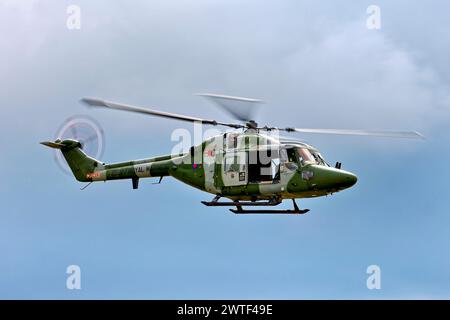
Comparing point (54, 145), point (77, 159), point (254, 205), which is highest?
point (54, 145)

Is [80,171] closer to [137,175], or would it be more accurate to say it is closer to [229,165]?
[137,175]

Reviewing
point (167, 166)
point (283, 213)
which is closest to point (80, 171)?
point (167, 166)

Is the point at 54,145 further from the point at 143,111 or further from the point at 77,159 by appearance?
the point at 143,111

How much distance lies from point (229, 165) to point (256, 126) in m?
1.69

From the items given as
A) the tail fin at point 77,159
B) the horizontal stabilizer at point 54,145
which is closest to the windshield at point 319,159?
the tail fin at point 77,159

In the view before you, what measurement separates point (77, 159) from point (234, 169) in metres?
7.55

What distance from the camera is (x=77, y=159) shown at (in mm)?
33094

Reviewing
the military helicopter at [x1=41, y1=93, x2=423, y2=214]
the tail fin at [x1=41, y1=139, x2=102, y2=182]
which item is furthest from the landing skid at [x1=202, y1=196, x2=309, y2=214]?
the tail fin at [x1=41, y1=139, x2=102, y2=182]

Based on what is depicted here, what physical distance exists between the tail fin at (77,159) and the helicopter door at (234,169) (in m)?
6.30

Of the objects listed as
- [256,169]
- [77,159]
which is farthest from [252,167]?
[77,159]

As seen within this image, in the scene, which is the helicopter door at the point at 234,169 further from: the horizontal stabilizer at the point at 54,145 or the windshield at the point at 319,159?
the horizontal stabilizer at the point at 54,145

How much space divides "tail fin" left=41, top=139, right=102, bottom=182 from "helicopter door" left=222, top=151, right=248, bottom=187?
248 inches

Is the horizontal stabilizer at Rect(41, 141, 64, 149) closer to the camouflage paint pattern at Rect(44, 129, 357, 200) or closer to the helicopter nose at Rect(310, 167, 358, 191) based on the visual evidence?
the camouflage paint pattern at Rect(44, 129, 357, 200)

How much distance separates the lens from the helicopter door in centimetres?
2831
